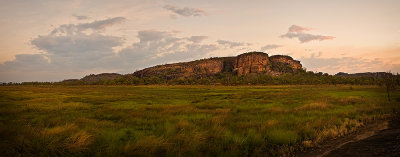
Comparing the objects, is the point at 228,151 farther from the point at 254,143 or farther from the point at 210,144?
the point at 254,143

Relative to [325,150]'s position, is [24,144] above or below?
above

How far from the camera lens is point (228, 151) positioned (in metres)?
7.51

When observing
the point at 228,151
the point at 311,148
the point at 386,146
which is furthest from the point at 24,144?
the point at 386,146

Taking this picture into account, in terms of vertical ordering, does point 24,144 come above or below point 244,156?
above

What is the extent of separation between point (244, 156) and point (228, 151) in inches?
23.2

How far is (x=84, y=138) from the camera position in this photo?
812cm

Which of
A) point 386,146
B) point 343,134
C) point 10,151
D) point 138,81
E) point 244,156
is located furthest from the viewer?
point 138,81

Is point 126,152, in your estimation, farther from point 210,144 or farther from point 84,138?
point 210,144

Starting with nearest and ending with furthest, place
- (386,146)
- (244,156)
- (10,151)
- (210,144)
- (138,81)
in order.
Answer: (10,151)
(244,156)
(386,146)
(210,144)
(138,81)

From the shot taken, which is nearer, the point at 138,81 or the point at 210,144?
the point at 210,144

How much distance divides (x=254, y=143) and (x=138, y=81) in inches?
6103

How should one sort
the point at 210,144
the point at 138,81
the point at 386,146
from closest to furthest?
1. the point at 386,146
2. the point at 210,144
3. the point at 138,81

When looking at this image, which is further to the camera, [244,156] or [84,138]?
[84,138]

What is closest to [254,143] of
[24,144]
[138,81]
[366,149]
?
[366,149]
